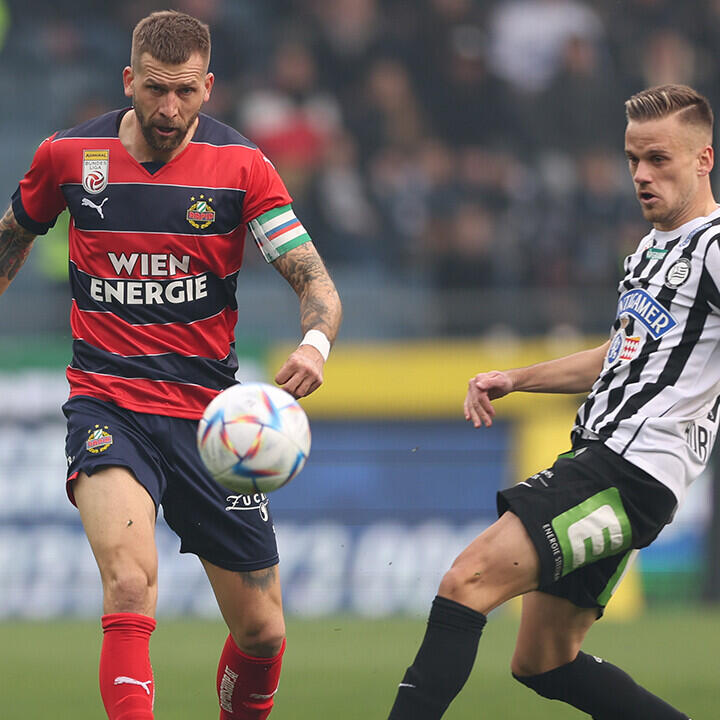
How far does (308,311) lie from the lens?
16.0 feet

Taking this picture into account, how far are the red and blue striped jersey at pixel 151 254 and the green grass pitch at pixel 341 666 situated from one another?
2043mm

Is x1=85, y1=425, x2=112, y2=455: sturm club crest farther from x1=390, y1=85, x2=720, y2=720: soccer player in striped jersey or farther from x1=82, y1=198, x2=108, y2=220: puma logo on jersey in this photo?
x1=390, y1=85, x2=720, y2=720: soccer player in striped jersey

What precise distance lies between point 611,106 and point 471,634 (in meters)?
8.43

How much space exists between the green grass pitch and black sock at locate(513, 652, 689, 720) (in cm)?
134

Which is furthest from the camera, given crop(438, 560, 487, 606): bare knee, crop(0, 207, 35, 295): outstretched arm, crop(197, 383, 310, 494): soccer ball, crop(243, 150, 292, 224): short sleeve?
crop(0, 207, 35, 295): outstretched arm

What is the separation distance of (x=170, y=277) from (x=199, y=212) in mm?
246

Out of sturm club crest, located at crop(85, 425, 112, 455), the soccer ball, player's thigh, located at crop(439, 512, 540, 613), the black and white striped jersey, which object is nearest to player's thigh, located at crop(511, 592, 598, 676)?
player's thigh, located at crop(439, 512, 540, 613)

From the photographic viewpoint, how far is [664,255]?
478 cm

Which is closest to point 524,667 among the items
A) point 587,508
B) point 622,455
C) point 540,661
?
point 540,661

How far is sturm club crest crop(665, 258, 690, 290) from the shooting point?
15.3 feet

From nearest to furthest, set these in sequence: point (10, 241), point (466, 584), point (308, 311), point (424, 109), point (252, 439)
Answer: point (252, 439)
point (466, 584)
point (308, 311)
point (10, 241)
point (424, 109)

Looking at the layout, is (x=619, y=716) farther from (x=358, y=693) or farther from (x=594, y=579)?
(x=358, y=693)

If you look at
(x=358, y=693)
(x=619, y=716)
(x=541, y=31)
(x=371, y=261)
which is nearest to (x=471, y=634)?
(x=619, y=716)

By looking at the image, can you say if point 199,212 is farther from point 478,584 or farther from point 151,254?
point 478,584
